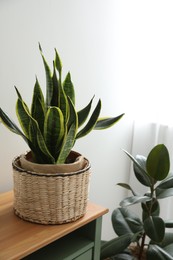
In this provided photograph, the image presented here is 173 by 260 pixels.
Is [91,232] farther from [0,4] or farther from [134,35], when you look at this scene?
[134,35]

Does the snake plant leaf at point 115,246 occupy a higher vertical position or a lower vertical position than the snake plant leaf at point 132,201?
lower

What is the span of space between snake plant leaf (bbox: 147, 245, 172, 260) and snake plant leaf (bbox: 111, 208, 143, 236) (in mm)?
114

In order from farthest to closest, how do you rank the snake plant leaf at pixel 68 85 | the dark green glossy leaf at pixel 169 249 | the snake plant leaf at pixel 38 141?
the dark green glossy leaf at pixel 169 249
the snake plant leaf at pixel 68 85
the snake plant leaf at pixel 38 141

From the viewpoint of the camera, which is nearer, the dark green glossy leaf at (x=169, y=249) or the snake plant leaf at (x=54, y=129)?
the snake plant leaf at (x=54, y=129)

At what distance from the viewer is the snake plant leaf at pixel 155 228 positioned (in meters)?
1.27

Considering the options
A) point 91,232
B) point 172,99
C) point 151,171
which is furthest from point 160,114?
point 91,232

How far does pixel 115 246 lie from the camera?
4.60ft

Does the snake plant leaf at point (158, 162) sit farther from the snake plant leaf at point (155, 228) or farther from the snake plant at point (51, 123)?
the snake plant at point (51, 123)

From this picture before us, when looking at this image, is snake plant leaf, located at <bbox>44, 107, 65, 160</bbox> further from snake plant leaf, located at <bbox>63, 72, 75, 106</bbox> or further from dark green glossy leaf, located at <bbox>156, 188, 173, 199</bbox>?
dark green glossy leaf, located at <bbox>156, 188, 173, 199</bbox>

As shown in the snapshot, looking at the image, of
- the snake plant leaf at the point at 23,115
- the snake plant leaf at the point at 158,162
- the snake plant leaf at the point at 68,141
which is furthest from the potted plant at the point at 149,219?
the snake plant leaf at the point at 23,115

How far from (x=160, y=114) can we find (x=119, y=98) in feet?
0.79

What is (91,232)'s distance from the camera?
1.20 metres

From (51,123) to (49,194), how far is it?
217 mm

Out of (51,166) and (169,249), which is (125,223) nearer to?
(169,249)
